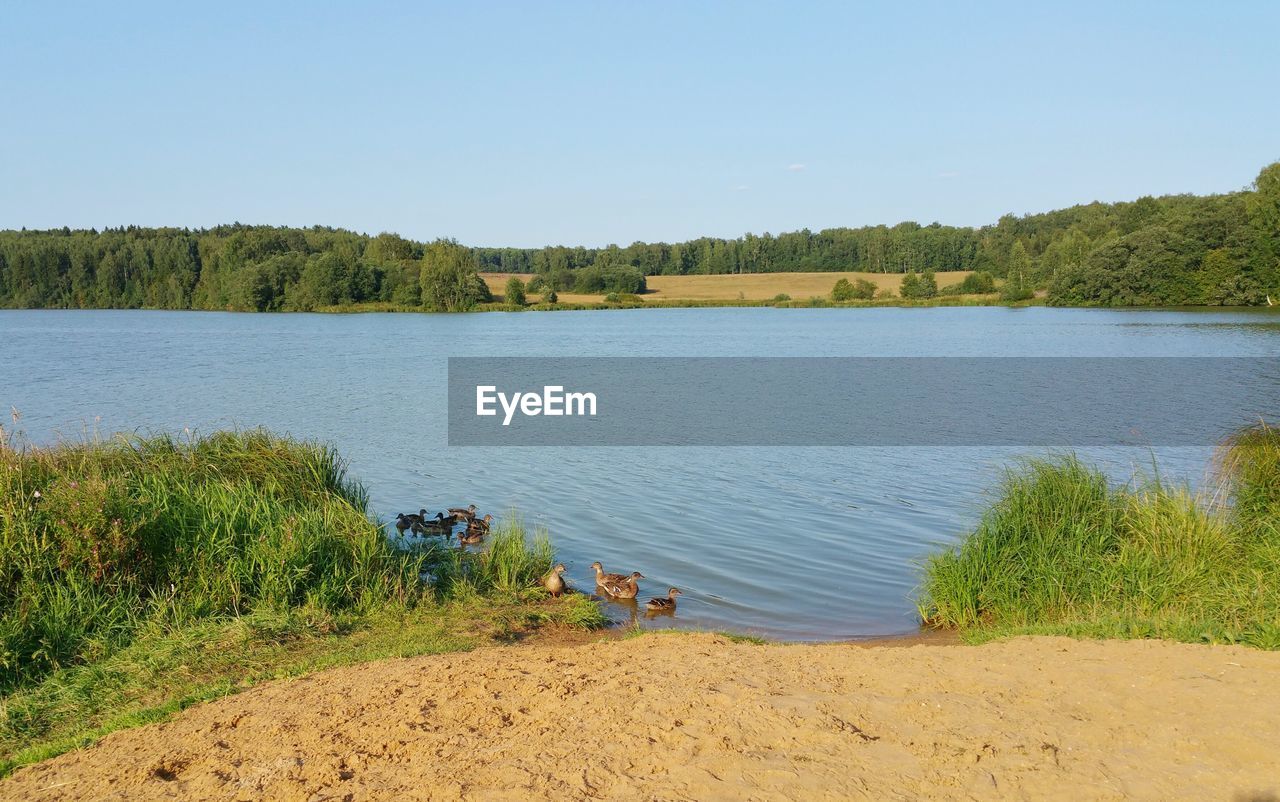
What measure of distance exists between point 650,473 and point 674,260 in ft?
486

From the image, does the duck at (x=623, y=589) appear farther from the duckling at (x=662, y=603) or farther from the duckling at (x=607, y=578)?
the duckling at (x=662, y=603)

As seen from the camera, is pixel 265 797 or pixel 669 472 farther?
pixel 669 472

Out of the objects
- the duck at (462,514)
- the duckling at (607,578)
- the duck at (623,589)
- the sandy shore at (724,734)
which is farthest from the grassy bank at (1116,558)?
the duck at (462,514)

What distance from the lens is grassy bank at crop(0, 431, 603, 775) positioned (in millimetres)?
7172

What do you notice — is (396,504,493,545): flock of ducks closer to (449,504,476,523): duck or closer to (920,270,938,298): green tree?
(449,504,476,523): duck

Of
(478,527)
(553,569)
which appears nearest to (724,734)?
(553,569)

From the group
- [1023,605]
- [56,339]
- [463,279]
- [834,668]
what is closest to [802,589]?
[1023,605]

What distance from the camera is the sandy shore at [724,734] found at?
506 cm

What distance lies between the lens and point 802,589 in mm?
12047

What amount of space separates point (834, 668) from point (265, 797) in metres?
3.99

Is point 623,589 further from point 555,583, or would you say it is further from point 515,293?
point 515,293

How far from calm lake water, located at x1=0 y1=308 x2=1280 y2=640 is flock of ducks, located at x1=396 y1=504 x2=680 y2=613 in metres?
0.28

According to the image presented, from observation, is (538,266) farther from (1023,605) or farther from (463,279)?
(1023,605)

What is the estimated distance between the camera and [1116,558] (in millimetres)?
9844
